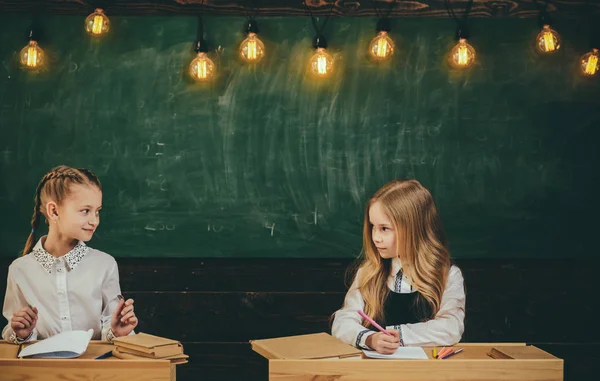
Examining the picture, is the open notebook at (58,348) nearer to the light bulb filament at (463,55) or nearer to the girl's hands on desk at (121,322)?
the girl's hands on desk at (121,322)

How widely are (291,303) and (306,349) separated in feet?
5.78

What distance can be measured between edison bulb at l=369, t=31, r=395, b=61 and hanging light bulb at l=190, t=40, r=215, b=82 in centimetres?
90

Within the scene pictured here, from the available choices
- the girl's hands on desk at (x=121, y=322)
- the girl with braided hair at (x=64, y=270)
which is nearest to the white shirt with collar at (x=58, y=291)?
the girl with braided hair at (x=64, y=270)

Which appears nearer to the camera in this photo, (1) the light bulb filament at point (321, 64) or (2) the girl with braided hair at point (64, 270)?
(2) the girl with braided hair at point (64, 270)

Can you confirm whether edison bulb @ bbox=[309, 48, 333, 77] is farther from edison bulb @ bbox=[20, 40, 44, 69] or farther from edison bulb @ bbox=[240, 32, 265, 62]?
edison bulb @ bbox=[20, 40, 44, 69]

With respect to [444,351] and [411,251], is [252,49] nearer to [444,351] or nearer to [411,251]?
[411,251]

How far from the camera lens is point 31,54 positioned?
395 cm

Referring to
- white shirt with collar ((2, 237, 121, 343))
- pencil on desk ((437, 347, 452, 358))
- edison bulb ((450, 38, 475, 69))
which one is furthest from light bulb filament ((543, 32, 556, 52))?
white shirt with collar ((2, 237, 121, 343))

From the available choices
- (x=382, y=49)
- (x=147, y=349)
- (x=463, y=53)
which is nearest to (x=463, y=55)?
(x=463, y=53)

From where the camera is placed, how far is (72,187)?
280 centimetres

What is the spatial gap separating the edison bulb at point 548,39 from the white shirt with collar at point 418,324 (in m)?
1.68

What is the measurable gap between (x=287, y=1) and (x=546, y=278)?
7.07 feet

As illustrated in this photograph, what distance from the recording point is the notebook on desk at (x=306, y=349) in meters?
2.29

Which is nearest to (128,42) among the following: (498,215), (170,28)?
(170,28)
